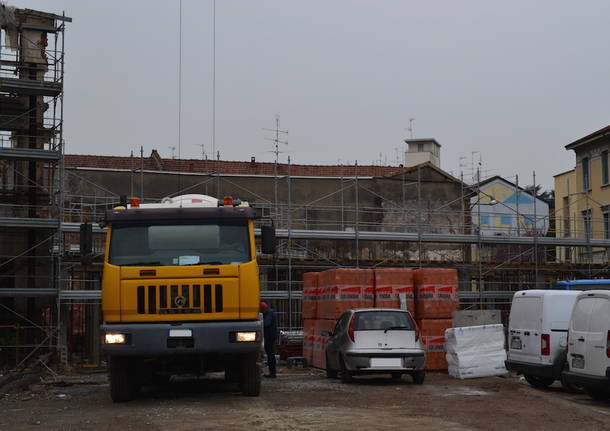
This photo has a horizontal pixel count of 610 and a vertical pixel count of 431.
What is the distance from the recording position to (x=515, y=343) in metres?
16.5

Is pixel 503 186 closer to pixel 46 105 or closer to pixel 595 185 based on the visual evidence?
pixel 595 185

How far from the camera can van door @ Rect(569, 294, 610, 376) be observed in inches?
518

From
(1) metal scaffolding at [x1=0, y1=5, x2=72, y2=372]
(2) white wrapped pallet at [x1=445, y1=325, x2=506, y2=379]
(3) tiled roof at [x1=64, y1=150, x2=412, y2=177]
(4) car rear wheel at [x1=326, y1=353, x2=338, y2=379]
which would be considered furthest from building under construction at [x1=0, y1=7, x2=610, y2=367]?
(2) white wrapped pallet at [x1=445, y1=325, x2=506, y2=379]

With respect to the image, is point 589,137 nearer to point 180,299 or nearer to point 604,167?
point 604,167

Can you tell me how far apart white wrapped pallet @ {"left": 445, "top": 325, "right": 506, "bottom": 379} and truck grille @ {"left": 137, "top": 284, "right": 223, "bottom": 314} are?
7.14 metres

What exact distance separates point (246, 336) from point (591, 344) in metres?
5.34

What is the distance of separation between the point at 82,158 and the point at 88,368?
807 inches

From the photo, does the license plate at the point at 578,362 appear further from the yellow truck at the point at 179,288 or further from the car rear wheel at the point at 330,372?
the car rear wheel at the point at 330,372

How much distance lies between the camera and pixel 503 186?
64250mm

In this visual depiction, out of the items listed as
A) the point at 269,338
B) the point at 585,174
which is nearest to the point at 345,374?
the point at 269,338

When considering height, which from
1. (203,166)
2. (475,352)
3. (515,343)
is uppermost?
(203,166)

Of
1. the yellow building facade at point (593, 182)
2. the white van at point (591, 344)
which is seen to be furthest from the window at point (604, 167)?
the white van at point (591, 344)

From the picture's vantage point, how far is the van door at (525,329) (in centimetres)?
1577

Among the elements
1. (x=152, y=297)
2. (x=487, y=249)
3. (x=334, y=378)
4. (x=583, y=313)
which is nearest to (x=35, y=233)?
(x=334, y=378)
